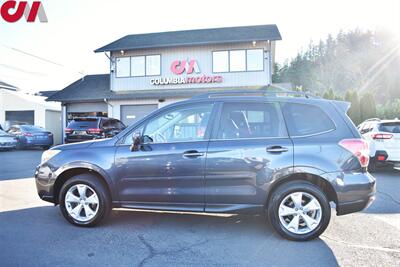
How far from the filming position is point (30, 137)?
1670 cm

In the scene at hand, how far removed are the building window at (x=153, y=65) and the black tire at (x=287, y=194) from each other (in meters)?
15.9

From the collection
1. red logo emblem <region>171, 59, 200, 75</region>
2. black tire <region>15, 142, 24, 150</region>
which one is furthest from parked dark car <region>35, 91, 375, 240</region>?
black tire <region>15, 142, 24, 150</region>

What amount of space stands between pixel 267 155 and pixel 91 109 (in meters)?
17.7

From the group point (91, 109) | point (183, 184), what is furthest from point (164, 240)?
point (91, 109)

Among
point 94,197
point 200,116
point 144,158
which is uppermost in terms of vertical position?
point 200,116

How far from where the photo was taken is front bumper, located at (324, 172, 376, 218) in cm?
385

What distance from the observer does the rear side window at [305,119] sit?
159 inches

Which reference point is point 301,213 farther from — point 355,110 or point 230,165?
point 355,110

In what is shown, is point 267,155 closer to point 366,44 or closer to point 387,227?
point 387,227

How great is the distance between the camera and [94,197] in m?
4.40

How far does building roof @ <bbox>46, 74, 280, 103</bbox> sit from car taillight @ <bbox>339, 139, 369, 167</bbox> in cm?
1341

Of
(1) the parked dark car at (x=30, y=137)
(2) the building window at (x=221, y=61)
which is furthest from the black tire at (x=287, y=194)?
(1) the parked dark car at (x=30, y=137)

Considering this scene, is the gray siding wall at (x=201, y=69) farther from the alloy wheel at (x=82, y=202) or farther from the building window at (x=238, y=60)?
the alloy wheel at (x=82, y=202)

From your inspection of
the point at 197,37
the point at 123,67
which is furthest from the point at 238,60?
the point at 123,67
